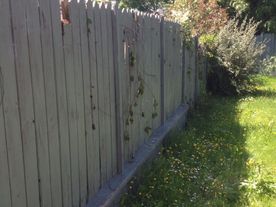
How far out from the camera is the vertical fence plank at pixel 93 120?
3717mm

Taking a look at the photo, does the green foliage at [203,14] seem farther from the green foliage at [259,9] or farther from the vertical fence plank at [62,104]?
the vertical fence plank at [62,104]

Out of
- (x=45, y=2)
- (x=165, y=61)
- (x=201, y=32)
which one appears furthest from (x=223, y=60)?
(x=45, y=2)

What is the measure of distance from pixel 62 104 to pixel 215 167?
10.7ft

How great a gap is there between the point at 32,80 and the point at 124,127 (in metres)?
2.12

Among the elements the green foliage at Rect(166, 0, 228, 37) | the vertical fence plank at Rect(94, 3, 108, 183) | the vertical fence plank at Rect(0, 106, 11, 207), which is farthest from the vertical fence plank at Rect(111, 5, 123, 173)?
the green foliage at Rect(166, 0, 228, 37)

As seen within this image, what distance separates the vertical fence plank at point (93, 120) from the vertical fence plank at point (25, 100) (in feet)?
3.24

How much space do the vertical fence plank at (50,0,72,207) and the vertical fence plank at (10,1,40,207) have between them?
0.38m

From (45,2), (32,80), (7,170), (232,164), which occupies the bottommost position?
(232,164)

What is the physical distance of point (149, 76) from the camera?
19.2ft

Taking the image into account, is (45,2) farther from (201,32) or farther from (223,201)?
(201,32)

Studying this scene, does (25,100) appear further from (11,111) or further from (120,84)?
(120,84)

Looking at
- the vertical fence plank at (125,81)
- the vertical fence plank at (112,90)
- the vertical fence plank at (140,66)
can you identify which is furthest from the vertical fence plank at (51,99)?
the vertical fence plank at (140,66)

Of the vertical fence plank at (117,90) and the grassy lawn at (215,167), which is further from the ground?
the vertical fence plank at (117,90)

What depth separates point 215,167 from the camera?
19.4 ft
